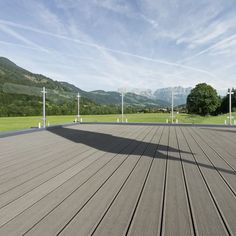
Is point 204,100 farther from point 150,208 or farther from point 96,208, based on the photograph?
point 96,208

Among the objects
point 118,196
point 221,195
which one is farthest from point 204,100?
point 118,196

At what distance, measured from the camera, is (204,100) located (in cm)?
2664

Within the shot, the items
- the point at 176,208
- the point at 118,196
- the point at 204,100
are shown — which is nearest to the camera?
the point at 176,208

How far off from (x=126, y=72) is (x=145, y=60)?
6.92 ft

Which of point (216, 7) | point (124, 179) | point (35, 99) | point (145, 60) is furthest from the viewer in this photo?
point (145, 60)

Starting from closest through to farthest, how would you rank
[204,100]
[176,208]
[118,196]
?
[176,208] < [118,196] < [204,100]

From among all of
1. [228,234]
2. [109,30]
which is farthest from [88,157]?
[109,30]

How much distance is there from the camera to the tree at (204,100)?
2609 cm

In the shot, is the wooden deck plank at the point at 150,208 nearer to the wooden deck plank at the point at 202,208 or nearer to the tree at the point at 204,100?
the wooden deck plank at the point at 202,208

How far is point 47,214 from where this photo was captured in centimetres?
170

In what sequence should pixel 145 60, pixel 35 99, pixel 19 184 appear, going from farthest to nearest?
pixel 145 60, pixel 35 99, pixel 19 184

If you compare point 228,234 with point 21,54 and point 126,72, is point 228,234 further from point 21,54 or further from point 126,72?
point 126,72

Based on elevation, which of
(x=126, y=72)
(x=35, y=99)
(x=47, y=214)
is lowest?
(x=47, y=214)

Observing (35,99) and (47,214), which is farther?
(35,99)
